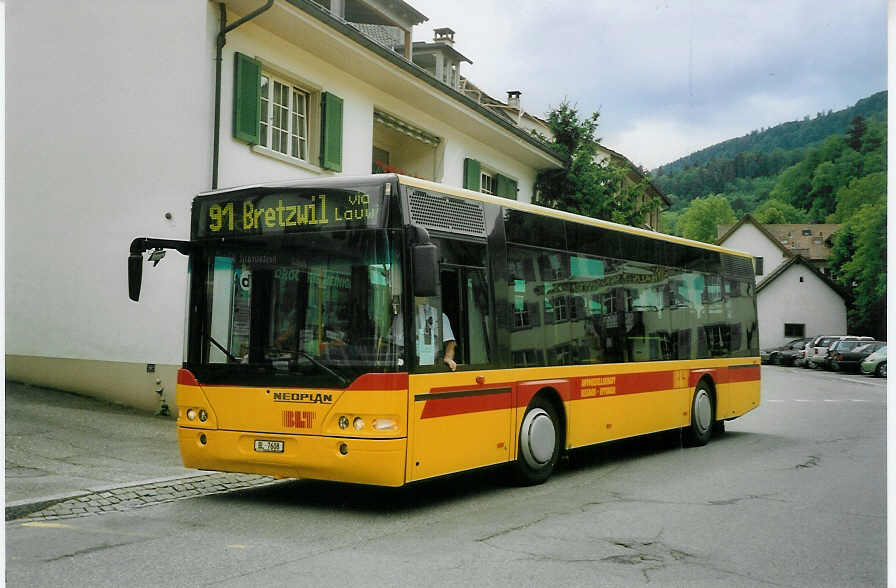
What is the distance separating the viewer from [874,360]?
40.8 metres

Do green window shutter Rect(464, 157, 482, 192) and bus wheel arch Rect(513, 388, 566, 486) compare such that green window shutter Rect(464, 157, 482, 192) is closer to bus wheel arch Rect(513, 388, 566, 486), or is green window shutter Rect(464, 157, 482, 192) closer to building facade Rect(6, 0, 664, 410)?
building facade Rect(6, 0, 664, 410)

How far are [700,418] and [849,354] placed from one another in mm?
33346

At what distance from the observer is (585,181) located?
28.5 m

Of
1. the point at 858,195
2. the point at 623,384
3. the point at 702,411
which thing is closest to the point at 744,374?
the point at 702,411

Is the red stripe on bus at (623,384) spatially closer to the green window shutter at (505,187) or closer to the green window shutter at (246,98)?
the green window shutter at (246,98)

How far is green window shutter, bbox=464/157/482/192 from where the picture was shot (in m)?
23.9

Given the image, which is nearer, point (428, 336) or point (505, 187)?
point (428, 336)

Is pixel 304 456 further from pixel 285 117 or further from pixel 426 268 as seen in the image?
pixel 285 117

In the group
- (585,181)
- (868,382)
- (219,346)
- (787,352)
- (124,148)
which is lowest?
(868,382)

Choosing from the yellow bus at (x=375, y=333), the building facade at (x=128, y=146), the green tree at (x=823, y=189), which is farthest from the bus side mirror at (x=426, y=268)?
the building facade at (x=128, y=146)

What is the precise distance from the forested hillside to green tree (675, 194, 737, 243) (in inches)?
1.5

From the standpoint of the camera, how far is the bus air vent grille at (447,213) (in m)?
8.32

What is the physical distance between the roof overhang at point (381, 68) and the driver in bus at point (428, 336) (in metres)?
8.90

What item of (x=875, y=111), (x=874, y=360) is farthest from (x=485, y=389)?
(x=874, y=360)
